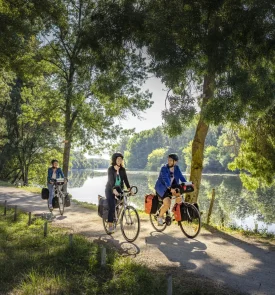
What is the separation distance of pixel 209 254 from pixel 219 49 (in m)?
5.52

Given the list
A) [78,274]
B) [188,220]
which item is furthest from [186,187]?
[78,274]

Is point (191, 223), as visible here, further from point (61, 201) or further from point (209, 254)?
point (61, 201)

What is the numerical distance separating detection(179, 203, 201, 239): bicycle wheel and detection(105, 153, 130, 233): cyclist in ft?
5.63

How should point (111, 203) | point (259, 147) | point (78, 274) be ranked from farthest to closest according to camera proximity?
point (259, 147) → point (111, 203) → point (78, 274)

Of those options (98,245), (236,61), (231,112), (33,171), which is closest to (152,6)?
(236,61)

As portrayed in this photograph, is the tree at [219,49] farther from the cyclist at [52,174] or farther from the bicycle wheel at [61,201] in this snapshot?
the bicycle wheel at [61,201]

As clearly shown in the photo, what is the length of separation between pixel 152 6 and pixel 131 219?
279 inches

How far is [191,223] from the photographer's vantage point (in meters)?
8.35

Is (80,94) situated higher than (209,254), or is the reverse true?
(80,94)

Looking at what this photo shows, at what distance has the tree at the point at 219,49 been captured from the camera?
327 inches

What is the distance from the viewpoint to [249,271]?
5.63m

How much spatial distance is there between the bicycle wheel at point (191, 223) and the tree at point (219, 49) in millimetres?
2613

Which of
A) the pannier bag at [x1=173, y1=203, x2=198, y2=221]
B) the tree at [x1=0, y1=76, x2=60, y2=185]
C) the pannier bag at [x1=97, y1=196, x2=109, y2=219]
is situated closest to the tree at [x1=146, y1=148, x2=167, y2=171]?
the tree at [x1=0, y1=76, x2=60, y2=185]

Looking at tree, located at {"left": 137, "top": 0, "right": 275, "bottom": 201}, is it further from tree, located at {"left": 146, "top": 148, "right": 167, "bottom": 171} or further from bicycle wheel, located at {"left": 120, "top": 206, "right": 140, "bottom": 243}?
tree, located at {"left": 146, "top": 148, "right": 167, "bottom": 171}
